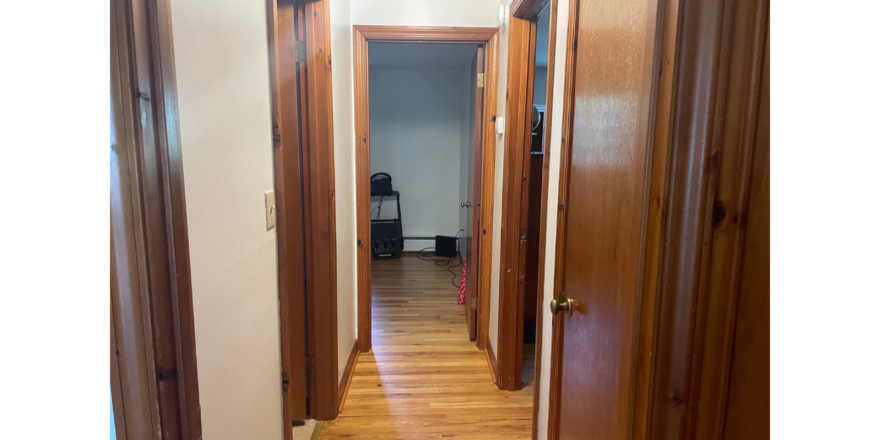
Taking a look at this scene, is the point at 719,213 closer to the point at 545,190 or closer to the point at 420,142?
the point at 545,190

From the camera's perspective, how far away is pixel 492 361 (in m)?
2.45

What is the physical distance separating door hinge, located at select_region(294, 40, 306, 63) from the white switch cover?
2.73 feet

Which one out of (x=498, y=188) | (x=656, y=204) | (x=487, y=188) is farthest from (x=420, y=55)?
(x=656, y=204)

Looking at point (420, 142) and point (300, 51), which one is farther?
point (420, 142)

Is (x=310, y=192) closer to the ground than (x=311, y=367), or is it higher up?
higher up

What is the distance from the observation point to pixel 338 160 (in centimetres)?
203

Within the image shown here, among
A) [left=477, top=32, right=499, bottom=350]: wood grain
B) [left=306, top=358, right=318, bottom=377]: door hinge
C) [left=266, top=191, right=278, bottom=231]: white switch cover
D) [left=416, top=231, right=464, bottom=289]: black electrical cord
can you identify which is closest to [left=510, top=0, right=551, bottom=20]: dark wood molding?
[left=477, top=32, right=499, bottom=350]: wood grain

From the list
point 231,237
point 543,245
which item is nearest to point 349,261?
point 543,245

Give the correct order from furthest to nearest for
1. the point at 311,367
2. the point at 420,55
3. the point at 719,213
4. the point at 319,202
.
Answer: the point at 420,55 < the point at 311,367 < the point at 319,202 < the point at 719,213

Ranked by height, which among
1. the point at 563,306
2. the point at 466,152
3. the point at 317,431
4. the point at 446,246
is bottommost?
the point at 317,431

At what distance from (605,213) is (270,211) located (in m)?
0.83
